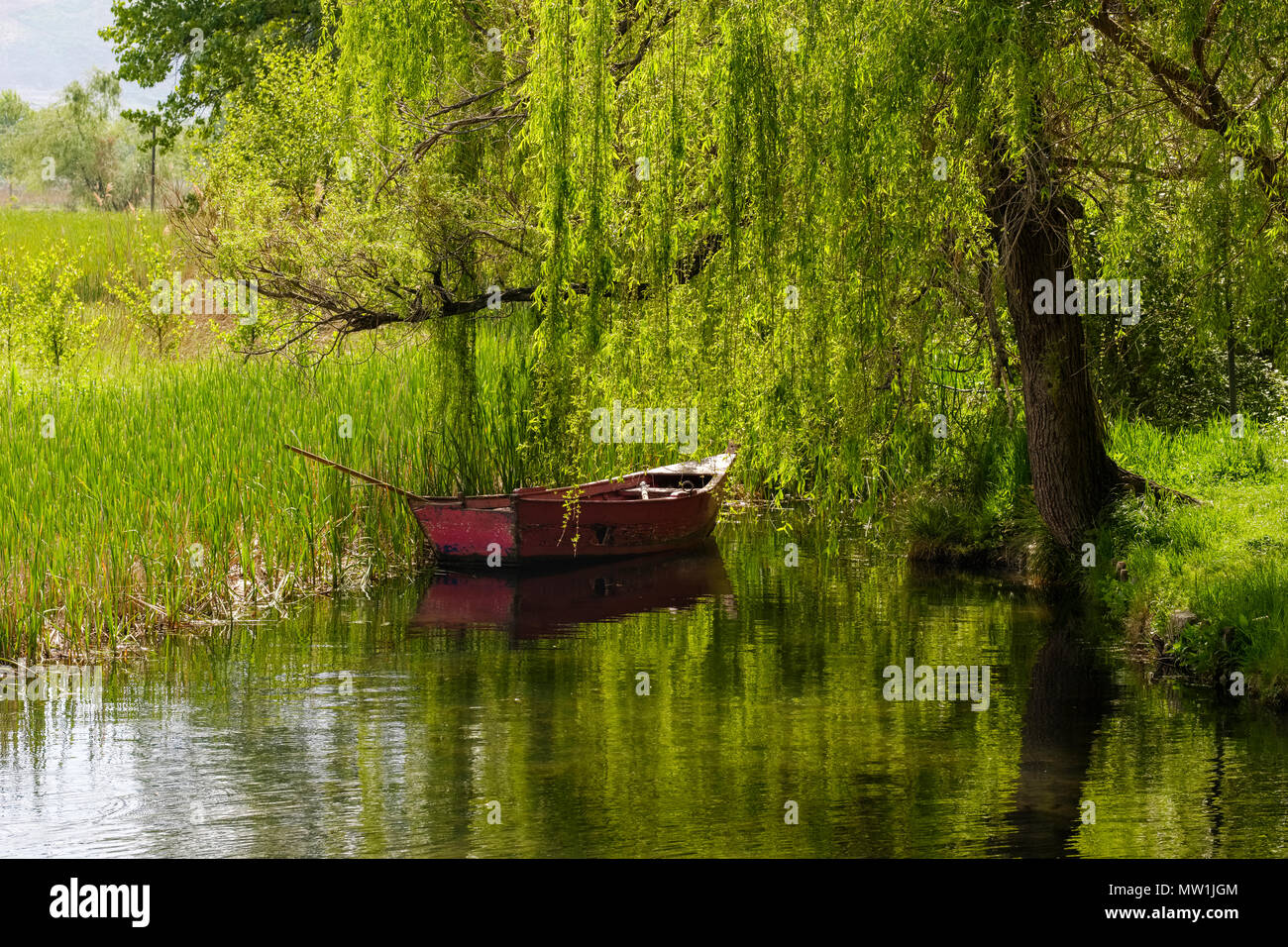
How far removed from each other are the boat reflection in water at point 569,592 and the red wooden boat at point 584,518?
0.75ft

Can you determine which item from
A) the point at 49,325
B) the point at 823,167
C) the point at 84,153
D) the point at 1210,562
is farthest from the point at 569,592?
the point at 84,153

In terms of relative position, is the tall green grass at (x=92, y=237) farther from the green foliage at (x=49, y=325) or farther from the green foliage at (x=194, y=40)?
the green foliage at (x=49, y=325)

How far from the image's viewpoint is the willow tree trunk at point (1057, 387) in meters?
14.3

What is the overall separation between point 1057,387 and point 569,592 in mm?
5566

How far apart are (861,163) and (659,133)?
4.50 ft

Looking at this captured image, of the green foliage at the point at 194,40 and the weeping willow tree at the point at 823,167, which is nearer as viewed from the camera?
the weeping willow tree at the point at 823,167

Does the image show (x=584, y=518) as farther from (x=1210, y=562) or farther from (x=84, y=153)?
(x=84, y=153)

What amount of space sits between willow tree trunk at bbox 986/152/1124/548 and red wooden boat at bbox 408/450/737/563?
10.3ft

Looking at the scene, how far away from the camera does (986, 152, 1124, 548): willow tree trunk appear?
46.9 feet

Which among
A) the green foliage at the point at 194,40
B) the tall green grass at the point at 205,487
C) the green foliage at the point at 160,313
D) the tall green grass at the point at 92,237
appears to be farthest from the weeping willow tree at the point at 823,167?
the tall green grass at the point at 92,237

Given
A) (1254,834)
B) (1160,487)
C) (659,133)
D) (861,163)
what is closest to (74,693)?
(659,133)

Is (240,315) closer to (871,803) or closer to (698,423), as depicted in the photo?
(698,423)

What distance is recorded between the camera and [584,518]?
18.2 metres

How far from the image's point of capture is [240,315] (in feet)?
56.6
